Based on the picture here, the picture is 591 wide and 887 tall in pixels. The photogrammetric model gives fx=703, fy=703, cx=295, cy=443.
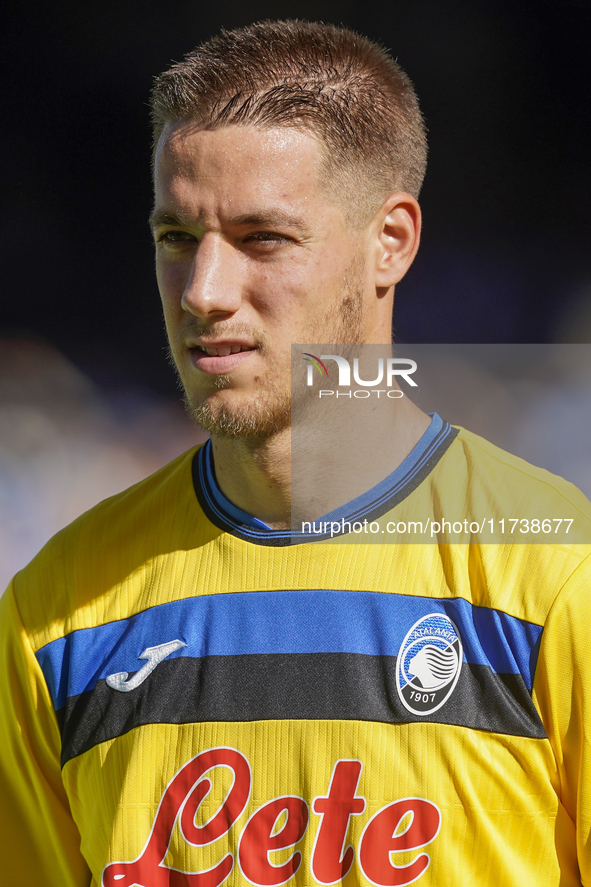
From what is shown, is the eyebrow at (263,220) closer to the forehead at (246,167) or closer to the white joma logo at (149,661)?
the forehead at (246,167)

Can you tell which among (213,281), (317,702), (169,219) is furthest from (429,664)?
(169,219)

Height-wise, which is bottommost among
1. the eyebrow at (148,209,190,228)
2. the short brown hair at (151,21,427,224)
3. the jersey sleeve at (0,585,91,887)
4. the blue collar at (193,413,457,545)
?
the jersey sleeve at (0,585,91,887)

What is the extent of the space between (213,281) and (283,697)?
526mm

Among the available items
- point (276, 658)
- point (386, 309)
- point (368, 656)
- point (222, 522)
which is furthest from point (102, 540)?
point (386, 309)

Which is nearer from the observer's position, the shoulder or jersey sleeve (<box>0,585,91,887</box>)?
the shoulder

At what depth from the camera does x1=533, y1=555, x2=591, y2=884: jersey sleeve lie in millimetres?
786

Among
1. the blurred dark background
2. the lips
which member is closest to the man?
the lips

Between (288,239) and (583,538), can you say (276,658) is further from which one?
(288,239)

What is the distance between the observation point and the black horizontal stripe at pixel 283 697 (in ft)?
2.73

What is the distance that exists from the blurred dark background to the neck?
76.9 inches

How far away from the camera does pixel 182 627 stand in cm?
95

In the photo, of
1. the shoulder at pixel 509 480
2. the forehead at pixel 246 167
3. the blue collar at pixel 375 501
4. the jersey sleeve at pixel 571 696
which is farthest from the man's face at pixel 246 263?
the jersey sleeve at pixel 571 696

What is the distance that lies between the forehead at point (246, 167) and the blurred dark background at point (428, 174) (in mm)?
1801

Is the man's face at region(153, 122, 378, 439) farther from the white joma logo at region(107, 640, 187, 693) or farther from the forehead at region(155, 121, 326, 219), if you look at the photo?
the white joma logo at region(107, 640, 187, 693)
